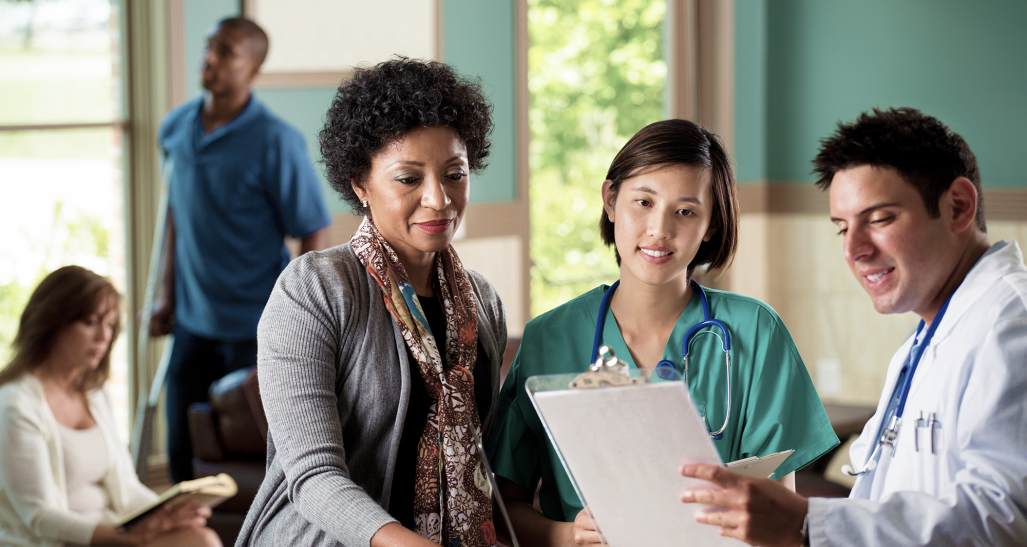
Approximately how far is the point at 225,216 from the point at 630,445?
2.86 meters

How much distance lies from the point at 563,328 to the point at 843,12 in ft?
14.3

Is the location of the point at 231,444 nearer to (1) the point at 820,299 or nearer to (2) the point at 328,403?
(2) the point at 328,403

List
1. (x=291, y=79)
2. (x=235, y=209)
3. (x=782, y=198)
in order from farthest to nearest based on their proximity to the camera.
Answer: (x=782, y=198)
(x=291, y=79)
(x=235, y=209)

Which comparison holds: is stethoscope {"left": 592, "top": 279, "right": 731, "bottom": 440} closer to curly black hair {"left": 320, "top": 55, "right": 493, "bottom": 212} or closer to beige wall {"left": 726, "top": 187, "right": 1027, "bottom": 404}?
curly black hair {"left": 320, "top": 55, "right": 493, "bottom": 212}

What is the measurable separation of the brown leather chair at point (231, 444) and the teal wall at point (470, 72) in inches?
50.6

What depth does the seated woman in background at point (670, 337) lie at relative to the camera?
1576 mm

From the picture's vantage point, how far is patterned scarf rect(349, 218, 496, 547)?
4.95ft

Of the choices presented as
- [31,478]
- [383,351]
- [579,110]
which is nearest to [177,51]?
[579,110]

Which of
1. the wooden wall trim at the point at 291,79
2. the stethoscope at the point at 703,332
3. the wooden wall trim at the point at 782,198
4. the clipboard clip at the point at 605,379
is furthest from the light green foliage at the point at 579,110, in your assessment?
the clipboard clip at the point at 605,379

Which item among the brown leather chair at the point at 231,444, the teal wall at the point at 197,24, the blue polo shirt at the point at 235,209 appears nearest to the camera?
the brown leather chair at the point at 231,444

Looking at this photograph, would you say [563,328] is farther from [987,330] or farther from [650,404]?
[987,330]

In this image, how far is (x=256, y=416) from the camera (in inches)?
122

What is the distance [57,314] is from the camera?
2520 mm

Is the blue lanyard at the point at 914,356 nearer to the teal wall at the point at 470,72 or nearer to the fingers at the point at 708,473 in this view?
the fingers at the point at 708,473
